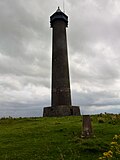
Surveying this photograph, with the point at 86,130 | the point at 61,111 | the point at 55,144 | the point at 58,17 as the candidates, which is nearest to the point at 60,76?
the point at 61,111

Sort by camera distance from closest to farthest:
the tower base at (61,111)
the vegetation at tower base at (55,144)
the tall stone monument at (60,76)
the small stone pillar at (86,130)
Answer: the vegetation at tower base at (55,144) → the small stone pillar at (86,130) → the tower base at (61,111) → the tall stone monument at (60,76)

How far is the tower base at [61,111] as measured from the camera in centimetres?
3475

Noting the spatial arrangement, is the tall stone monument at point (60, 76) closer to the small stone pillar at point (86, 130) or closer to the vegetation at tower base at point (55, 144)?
the vegetation at tower base at point (55, 144)

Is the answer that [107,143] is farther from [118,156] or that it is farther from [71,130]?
[71,130]

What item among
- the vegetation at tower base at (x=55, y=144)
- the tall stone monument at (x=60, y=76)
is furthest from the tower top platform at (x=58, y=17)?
the vegetation at tower base at (x=55, y=144)

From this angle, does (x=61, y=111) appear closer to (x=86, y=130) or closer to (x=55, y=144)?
(x=86, y=130)

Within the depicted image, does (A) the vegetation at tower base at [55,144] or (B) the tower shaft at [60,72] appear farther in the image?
(B) the tower shaft at [60,72]

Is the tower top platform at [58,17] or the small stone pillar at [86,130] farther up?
the tower top platform at [58,17]

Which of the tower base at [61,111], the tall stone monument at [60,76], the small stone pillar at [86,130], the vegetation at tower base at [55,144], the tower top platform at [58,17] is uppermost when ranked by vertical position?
the tower top platform at [58,17]

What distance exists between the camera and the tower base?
3475 cm

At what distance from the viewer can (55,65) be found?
1475 inches

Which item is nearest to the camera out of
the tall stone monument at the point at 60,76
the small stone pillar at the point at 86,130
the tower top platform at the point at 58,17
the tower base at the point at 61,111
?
the small stone pillar at the point at 86,130

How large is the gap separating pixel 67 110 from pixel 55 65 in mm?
6219

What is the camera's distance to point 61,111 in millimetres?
34875
